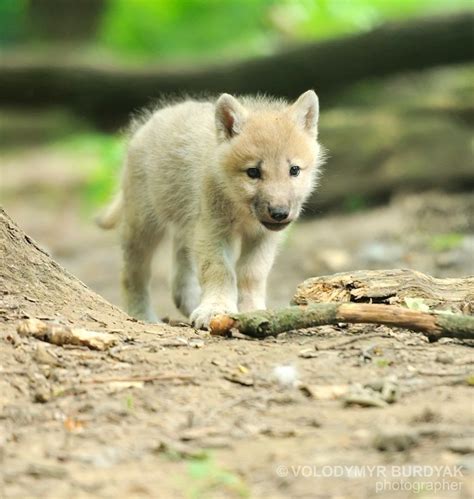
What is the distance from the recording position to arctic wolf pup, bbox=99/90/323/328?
5.75m

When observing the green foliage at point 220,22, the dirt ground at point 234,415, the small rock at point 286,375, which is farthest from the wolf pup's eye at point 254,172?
the green foliage at point 220,22

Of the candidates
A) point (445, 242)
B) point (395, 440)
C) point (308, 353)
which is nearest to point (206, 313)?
point (308, 353)

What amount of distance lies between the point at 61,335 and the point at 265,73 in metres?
9.61

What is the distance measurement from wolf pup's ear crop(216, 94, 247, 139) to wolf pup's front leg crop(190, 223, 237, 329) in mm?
654

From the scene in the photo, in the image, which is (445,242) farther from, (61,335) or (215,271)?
(61,335)

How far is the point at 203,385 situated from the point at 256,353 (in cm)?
48

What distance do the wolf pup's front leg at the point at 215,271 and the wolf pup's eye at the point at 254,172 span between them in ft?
1.60

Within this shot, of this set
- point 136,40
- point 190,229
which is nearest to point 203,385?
point 190,229

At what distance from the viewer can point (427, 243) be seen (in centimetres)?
945

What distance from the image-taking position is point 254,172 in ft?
18.9

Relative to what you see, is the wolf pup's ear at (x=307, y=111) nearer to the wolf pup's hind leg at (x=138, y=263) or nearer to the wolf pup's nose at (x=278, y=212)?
the wolf pup's nose at (x=278, y=212)

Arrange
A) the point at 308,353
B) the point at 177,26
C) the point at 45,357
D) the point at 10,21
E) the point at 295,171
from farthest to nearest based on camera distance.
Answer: the point at 10,21 < the point at 177,26 < the point at 295,171 < the point at 308,353 < the point at 45,357

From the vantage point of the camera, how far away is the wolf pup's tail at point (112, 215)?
776 cm

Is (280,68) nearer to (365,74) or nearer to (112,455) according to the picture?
(365,74)
